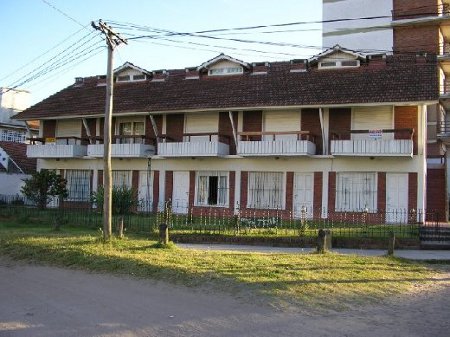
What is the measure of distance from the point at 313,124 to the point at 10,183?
2313cm

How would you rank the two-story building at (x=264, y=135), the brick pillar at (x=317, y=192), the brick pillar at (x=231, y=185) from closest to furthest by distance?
the two-story building at (x=264, y=135) → the brick pillar at (x=317, y=192) → the brick pillar at (x=231, y=185)

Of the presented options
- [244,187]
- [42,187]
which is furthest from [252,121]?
[42,187]

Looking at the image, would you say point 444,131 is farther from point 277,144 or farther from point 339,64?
point 277,144

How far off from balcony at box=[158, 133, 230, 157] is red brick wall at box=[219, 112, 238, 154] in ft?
0.56

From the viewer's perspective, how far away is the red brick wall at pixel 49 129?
116 ft

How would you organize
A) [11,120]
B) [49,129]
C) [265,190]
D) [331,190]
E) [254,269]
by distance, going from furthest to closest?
[11,120], [49,129], [265,190], [331,190], [254,269]

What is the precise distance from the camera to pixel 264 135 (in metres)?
28.5

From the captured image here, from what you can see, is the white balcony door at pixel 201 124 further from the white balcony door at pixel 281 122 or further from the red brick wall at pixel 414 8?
the red brick wall at pixel 414 8

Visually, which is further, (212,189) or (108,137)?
(212,189)

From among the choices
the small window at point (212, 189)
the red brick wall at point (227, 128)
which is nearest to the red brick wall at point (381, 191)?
the red brick wall at point (227, 128)

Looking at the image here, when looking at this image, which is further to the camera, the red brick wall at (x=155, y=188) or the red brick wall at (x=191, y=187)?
the red brick wall at (x=155, y=188)

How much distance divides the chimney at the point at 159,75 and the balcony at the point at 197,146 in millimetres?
5048

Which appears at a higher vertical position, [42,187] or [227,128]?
[227,128]

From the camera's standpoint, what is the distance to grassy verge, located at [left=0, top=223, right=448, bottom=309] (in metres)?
9.66
